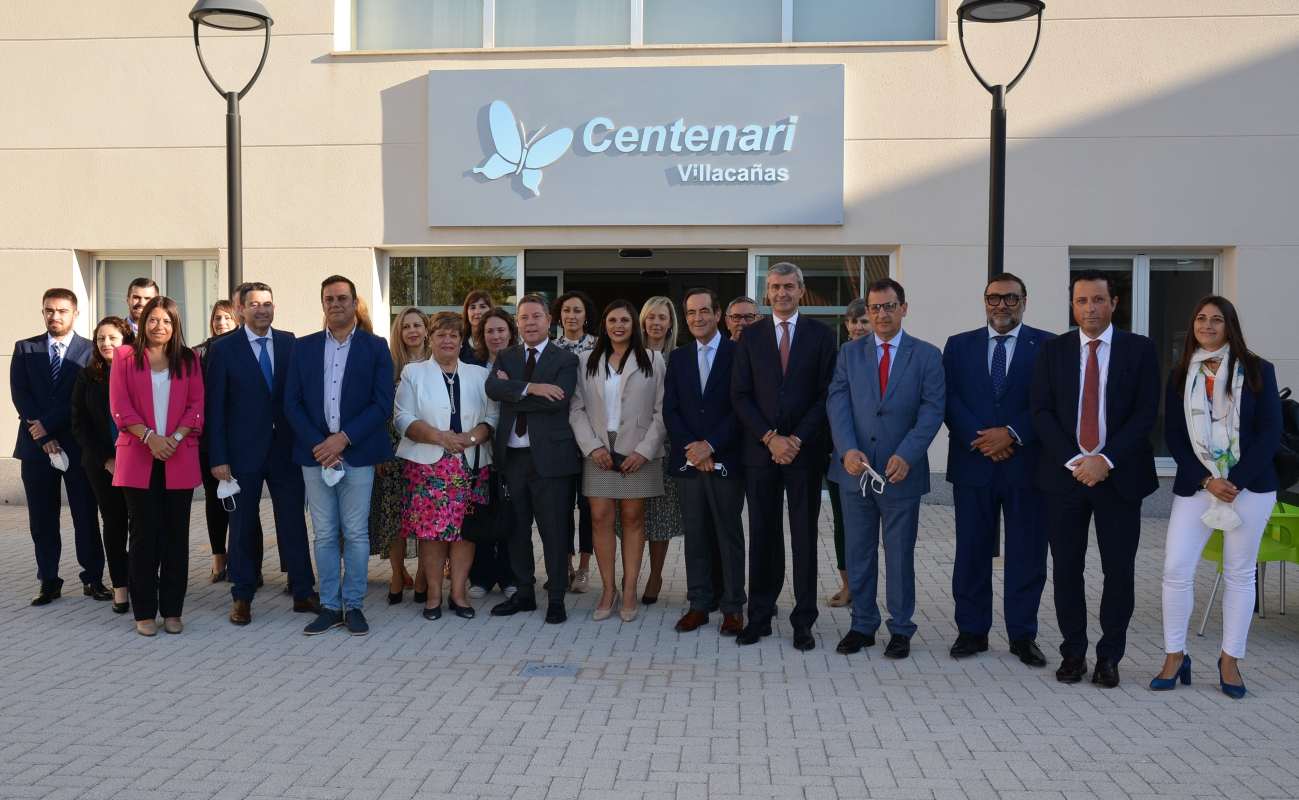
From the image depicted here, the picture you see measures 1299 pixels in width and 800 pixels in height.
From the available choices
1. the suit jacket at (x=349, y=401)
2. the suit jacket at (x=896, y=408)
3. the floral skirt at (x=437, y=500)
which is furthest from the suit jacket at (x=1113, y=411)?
the suit jacket at (x=349, y=401)

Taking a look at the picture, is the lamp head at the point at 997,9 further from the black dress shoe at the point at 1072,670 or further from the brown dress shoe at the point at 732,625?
the black dress shoe at the point at 1072,670

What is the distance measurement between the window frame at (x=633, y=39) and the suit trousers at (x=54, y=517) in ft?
19.8

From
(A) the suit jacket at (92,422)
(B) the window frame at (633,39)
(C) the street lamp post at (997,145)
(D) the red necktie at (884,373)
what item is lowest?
(A) the suit jacket at (92,422)

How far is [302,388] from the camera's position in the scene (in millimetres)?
6387

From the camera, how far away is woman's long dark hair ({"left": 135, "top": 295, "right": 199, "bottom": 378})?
624 centimetres

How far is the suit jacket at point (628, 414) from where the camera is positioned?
6.52 meters

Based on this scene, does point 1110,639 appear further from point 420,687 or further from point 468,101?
point 468,101

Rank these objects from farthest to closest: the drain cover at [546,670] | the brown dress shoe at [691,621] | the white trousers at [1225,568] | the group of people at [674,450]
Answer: the brown dress shoe at [691,621]
the drain cover at [546,670]
the group of people at [674,450]
the white trousers at [1225,568]

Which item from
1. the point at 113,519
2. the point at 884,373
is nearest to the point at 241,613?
the point at 113,519

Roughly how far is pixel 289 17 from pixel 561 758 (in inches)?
382

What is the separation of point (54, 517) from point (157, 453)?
161 centimetres

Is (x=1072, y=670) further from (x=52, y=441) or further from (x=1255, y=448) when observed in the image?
(x=52, y=441)

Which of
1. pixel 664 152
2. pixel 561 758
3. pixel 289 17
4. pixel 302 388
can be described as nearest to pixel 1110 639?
pixel 561 758

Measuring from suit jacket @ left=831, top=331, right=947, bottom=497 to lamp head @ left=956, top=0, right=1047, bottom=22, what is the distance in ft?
11.7
